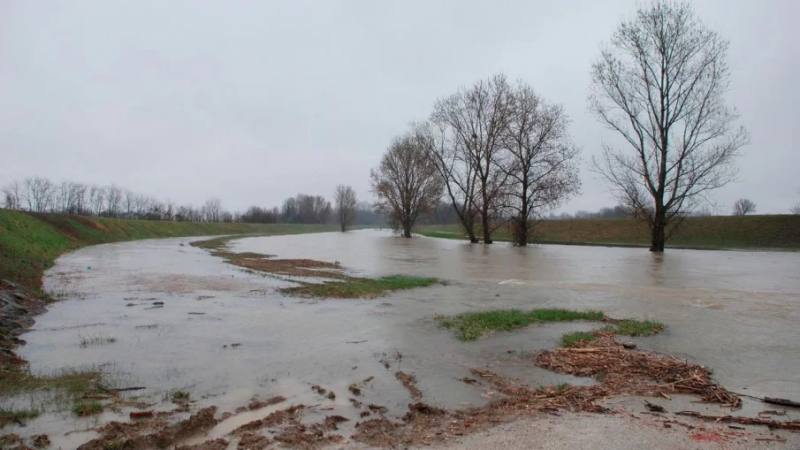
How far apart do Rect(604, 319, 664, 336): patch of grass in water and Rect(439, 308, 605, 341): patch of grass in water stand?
0.73 meters

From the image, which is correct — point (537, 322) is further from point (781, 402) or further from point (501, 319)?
point (781, 402)

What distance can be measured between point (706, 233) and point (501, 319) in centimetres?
4616

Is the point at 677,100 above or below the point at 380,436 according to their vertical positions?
above

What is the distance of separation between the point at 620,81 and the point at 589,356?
26.9 meters

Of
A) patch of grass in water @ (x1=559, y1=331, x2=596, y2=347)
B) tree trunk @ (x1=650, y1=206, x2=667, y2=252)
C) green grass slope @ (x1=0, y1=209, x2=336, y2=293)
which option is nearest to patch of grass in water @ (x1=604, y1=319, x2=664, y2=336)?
patch of grass in water @ (x1=559, y1=331, x2=596, y2=347)

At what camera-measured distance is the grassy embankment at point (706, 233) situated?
128ft

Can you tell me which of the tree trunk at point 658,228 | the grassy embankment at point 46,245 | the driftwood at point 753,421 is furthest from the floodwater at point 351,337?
the tree trunk at point 658,228

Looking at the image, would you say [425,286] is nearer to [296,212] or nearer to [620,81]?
[620,81]

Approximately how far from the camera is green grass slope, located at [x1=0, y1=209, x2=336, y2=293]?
1531 centimetres

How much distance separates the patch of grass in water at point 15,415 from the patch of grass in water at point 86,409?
0.32 m

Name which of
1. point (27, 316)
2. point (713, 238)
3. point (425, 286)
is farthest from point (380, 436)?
point (713, 238)

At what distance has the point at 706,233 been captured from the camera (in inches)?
1766

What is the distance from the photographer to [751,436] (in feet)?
12.3

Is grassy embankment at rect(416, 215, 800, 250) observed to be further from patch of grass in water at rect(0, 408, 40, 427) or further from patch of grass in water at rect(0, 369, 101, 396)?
patch of grass in water at rect(0, 408, 40, 427)
